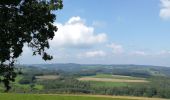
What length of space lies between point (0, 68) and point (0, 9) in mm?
4381

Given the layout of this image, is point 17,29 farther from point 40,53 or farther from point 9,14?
point 40,53

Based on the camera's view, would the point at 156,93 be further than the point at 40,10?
Yes

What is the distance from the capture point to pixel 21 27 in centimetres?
2712

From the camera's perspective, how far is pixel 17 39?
27078 millimetres

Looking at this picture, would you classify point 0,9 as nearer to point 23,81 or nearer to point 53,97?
point 53,97

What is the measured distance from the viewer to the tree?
86.8ft

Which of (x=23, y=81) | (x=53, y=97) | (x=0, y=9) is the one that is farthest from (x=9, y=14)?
(x=23, y=81)

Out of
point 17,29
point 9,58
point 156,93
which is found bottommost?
point 156,93

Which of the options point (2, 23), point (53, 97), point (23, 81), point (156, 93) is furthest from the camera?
point (23, 81)

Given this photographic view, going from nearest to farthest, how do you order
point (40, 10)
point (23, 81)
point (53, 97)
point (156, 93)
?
A: 1. point (40, 10)
2. point (53, 97)
3. point (156, 93)
4. point (23, 81)

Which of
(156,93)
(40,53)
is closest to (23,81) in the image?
(156,93)

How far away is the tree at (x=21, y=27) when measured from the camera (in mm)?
26453

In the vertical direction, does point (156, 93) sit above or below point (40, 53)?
below

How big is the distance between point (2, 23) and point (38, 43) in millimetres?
3971
